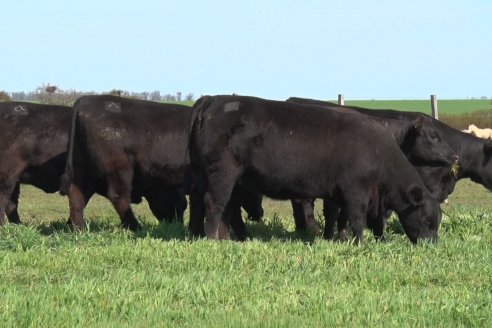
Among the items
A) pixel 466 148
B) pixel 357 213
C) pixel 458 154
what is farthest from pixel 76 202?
pixel 466 148

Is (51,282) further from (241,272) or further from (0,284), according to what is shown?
(241,272)

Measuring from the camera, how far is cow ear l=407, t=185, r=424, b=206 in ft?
32.1

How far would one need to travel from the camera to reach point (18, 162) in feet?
37.2

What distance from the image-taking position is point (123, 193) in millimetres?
10758

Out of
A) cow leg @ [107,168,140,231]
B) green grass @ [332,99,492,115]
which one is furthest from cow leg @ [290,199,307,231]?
green grass @ [332,99,492,115]

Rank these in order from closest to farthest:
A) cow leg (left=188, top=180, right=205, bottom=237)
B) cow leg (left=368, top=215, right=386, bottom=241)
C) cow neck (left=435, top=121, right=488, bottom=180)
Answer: cow leg (left=188, top=180, right=205, bottom=237), cow leg (left=368, top=215, right=386, bottom=241), cow neck (left=435, top=121, right=488, bottom=180)

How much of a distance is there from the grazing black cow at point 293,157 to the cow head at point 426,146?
1834 mm

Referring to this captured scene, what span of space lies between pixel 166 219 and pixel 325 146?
3.38 meters

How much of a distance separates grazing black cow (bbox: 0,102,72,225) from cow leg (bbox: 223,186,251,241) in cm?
263

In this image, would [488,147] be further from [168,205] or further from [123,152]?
[123,152]

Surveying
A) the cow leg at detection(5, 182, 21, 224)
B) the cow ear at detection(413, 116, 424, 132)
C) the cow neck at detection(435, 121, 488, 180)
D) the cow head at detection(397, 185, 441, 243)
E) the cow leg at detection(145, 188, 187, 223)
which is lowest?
the cow leg at detection(5, 182, 21, 224)

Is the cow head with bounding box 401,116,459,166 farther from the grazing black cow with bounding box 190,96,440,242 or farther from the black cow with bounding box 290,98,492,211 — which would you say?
the grazing black cow with bounding box 190,96,440,242

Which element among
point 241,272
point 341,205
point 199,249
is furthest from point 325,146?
point 241,272

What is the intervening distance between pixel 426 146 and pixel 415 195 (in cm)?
187
